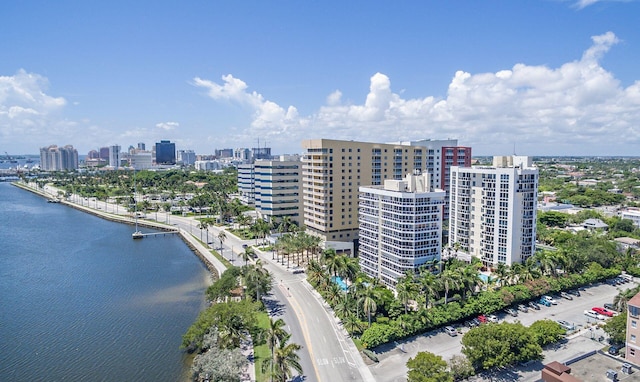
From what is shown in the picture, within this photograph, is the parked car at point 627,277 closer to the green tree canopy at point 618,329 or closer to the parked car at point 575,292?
the parked car at point 575,292

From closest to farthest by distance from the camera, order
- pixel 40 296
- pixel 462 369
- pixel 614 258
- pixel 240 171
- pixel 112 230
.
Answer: pixel 462 369
pixel 40 296
pixel 614 258
pixel 112 230
pixel 240 171

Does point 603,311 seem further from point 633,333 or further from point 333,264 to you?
point 333,264

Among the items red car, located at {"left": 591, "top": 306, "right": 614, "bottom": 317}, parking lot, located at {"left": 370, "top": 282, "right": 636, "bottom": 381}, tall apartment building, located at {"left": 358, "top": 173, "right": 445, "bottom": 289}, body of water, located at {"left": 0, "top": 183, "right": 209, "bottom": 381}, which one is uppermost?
tall apartment building, located at {"left": 358, "top": 173, "right": 445, "bottom": 289}

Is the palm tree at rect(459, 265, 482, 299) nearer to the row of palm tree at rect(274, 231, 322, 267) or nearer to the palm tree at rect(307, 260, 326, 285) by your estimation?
the palm tree at rect(307, 260, 326, 285)

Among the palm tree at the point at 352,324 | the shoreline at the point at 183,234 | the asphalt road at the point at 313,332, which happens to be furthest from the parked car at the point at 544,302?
the shoreline at the point at 183,234

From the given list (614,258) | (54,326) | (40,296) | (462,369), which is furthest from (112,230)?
(614,258)

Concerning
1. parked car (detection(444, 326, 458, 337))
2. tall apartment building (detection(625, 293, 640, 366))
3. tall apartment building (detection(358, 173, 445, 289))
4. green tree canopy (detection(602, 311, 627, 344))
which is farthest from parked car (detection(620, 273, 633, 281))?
parked car (detection(444, 326, 458, 337))

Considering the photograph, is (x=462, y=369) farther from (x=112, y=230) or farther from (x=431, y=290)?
(x=112, y=230)
